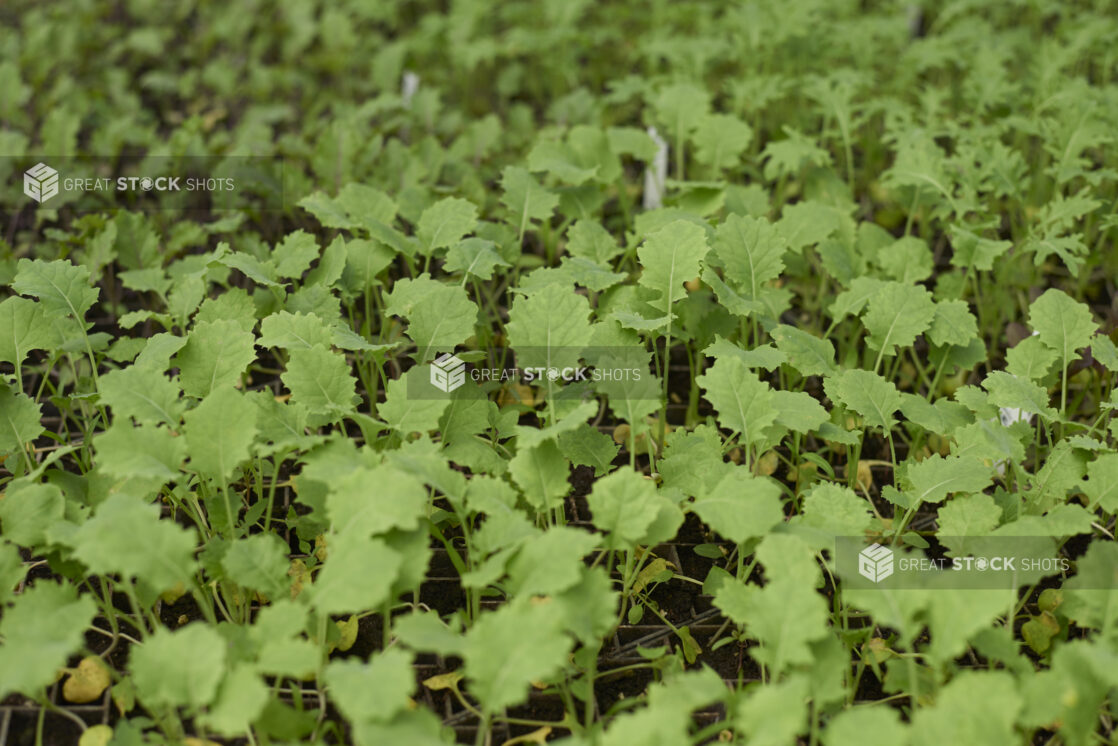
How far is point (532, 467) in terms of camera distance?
5.84 feet

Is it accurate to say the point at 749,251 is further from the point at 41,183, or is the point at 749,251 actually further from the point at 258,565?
the point at 41,183

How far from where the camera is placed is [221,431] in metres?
1.73

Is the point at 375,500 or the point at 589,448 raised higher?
the point at 375,500

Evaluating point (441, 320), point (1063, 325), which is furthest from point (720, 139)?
point (441, 320)

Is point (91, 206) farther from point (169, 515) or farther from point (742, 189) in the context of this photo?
point (742, 189)

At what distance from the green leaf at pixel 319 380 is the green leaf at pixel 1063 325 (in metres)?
1.54

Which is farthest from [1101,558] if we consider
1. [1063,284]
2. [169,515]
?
[169,515]

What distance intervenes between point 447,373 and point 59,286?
0.93 meters

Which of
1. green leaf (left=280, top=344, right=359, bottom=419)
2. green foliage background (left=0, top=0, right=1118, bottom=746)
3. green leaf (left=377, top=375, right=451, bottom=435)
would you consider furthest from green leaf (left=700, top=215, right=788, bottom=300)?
green leaf (left=280, top=344, right=359, bottom=419)

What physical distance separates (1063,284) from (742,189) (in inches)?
44.1

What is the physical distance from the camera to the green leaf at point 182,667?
4.58 ft

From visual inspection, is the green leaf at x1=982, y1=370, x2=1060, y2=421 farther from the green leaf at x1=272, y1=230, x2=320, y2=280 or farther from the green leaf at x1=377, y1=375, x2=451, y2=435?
the green leaf at x1=272, y1=230, x2=320, y2=280

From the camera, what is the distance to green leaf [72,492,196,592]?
1489mm

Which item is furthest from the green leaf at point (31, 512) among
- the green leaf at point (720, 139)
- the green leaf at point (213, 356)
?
the green leaf at point (720, 139)
